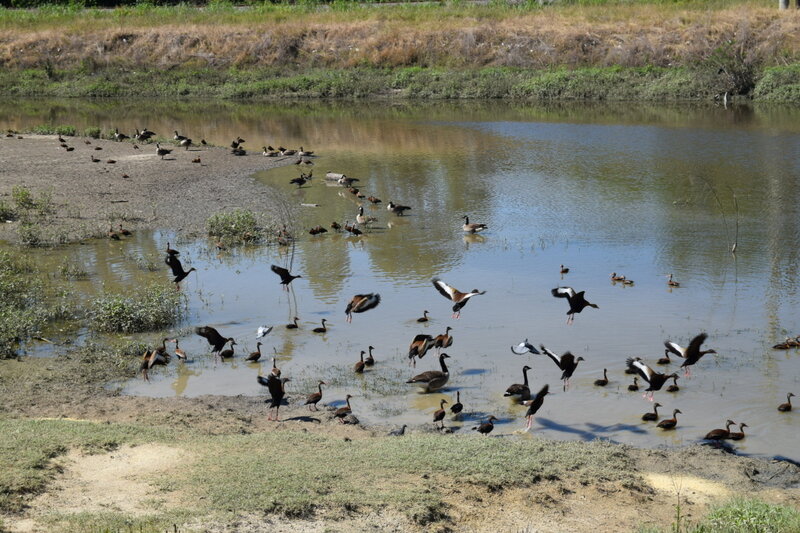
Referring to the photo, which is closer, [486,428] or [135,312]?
[486,428]

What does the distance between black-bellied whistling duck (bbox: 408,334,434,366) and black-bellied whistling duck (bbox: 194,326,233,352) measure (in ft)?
8.18

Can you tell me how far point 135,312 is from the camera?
14.0 m

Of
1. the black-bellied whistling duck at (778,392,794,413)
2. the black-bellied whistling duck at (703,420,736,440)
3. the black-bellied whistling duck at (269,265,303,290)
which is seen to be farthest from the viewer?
the black-bellied whistling duck at (269,265,303,290)

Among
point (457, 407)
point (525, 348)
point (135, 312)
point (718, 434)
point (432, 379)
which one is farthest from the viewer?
point (135, 312)

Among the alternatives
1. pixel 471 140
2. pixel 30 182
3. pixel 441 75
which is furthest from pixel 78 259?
pixel 441 75

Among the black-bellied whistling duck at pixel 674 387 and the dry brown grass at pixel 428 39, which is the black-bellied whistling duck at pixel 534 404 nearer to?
the black-bellied whistling duck at pixel 674 387

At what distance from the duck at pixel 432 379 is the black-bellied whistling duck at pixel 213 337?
8.71 ft

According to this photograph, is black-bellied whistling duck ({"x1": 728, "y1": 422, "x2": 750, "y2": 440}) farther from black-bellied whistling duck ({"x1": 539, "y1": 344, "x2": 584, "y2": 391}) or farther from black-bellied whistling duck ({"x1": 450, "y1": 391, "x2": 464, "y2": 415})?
black-bellied whistling duck ({"x1": 450, "y1": 391, "x2": 464, "y2": 415})

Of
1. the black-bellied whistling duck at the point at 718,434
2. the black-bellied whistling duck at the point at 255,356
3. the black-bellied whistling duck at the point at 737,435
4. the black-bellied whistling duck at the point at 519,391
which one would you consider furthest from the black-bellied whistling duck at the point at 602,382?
the black-bellied whistling duck at the point at 255,356

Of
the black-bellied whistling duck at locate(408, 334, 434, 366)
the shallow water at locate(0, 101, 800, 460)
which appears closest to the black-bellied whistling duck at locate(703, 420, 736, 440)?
the shallow water at locate(0, 101, 800, 460)

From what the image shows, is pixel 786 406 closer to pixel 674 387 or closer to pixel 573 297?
pixel 674 387

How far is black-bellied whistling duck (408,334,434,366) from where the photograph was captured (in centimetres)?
1236

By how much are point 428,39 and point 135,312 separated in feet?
124

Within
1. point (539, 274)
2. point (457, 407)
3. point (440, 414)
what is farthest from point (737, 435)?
point (539, 274)
